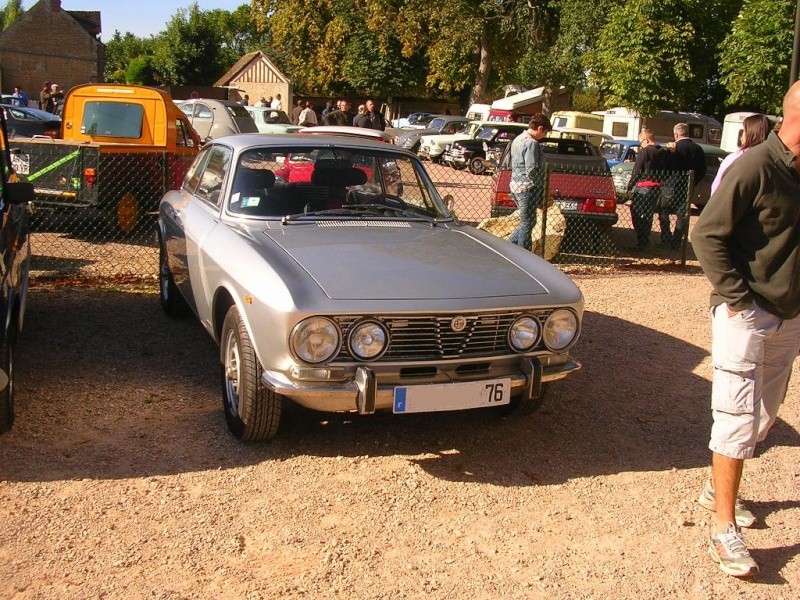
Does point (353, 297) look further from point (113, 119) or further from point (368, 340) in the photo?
point (113, 119)

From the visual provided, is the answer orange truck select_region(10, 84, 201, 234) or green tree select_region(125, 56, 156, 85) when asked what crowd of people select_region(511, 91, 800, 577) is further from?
green tree select_region(125, 56, 156, 85)

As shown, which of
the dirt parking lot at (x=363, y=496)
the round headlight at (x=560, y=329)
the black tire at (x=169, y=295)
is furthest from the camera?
the black tire at (x=169, y=295)

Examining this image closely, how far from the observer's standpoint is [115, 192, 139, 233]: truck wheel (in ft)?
35.7

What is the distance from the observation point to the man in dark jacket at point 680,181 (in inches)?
468

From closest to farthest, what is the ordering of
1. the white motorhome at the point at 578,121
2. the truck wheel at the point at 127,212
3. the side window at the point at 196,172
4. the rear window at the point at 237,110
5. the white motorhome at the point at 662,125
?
the side window at the point at 196,172 < the truck wheel at the point at 127,212 < the rear window at the point at 237,110 < the white motorhome at the point at 662,125 < the white motorhome at the point at 578,121

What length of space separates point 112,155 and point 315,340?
7088mm

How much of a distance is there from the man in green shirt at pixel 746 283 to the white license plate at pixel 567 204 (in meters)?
7.86

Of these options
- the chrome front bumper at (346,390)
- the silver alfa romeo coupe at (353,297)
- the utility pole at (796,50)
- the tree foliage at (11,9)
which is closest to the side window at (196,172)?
the silver alfa romeo coupe at (353,297)

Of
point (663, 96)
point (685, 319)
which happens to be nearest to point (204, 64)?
point (663, 96)

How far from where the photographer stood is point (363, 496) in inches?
Result: 169

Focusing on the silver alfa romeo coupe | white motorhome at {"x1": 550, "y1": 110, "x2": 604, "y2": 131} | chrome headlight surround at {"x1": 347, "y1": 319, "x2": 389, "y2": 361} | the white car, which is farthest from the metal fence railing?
white motorhome at {"x1": 550, "y1": 110, "x2": 604, "y2": 131}

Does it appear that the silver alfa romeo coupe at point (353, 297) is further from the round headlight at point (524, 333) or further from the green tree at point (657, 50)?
the green tree at point (657, 50)

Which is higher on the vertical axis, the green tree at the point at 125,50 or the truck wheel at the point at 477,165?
the green tree at the point at 125,50

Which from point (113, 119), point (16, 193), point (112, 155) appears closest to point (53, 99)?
point (113, 119)
